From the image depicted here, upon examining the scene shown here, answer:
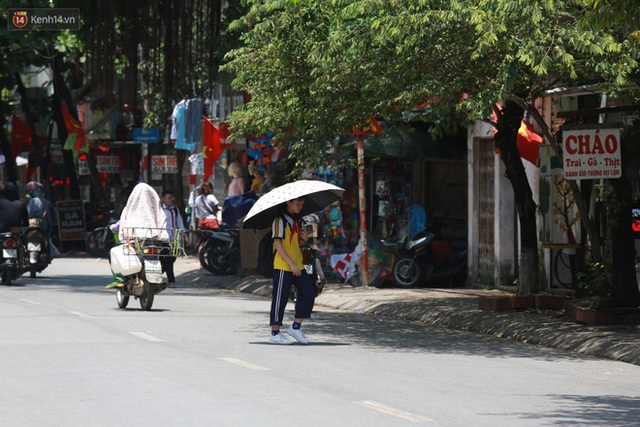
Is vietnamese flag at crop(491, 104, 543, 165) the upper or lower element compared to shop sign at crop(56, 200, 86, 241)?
upper

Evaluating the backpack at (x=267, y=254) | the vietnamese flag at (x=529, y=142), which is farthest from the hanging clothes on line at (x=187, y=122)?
the backpack at (x=267, y=254)

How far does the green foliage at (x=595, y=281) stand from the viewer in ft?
58.1

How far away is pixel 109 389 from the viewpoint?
1039cm

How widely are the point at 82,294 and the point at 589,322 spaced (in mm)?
9283

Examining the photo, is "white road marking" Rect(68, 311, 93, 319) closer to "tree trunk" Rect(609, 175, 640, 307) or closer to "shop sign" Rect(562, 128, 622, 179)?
"shop sign" Rect(562, 128, 622, 179)

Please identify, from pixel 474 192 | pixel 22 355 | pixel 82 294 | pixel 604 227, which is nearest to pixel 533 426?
pixel 22 355

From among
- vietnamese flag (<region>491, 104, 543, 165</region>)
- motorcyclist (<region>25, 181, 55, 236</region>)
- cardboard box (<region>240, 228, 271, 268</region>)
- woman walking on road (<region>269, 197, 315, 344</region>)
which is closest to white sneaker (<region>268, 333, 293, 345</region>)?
woman walking on road (<region>269, 197, 315, 344</region>)

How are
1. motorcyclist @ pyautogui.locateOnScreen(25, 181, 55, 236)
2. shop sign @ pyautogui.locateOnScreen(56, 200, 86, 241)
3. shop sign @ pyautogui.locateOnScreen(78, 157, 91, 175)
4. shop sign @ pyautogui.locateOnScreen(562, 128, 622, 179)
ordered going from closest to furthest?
shop sign @ pyautogui.locateOnScreen(562, 128, 622, 179) → motorcyclist @ pyautogui.locateOnScreen(25, 181, 55, 236) → shop sign @ pyautogui.locateOnScreen(56, 200, 86, 241) → shop sign @ pyautogui.locateOnScreen(78, 157, 91, 175)

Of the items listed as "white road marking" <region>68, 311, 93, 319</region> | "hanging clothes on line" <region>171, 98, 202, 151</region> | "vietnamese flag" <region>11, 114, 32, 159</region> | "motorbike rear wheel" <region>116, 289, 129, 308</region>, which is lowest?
"white road marking" <region>68, 311, 93, 319</region>

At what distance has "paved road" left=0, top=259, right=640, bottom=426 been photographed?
9.34m

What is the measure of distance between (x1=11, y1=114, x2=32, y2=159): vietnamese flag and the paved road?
28.5 meters

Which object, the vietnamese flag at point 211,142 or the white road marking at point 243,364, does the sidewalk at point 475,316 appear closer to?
the white road marking at point 243,364

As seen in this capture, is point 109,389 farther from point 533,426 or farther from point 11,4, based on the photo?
point 11,4

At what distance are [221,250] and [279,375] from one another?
1588 cm
